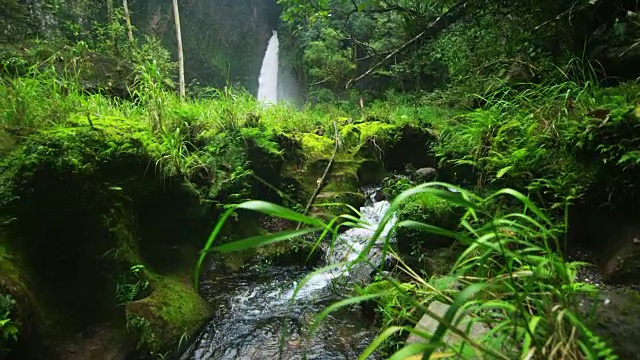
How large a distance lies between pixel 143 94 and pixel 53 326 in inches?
104

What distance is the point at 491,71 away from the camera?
5504 mm

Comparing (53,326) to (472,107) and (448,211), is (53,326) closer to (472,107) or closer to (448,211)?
(448,211)

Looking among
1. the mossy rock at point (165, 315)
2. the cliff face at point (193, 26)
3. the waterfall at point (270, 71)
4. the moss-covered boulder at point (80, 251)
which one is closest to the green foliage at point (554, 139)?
the mossy rock at point (165, 315)

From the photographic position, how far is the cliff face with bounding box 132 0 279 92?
43.4 ft

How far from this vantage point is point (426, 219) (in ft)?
10.2

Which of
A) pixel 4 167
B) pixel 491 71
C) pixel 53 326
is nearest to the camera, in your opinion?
pixel 53 326

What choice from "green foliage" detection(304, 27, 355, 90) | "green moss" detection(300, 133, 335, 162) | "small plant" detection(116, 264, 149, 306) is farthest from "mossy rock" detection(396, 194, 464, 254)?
"green foliage" detection(304, 27, 355, 90)

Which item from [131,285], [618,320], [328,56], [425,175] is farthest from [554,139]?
[328,56]

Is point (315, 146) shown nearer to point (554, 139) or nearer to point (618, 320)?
point (554, 139)

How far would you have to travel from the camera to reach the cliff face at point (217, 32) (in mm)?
13242

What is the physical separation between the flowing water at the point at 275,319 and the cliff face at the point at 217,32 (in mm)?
11919

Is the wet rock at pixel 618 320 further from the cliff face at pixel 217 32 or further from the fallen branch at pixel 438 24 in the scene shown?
the cliff face at pixel 217 32

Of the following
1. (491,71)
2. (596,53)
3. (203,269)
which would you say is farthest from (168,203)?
(491,71)

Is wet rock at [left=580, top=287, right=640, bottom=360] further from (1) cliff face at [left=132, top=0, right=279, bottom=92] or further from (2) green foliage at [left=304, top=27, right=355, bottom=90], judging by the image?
(1) cliff face at [left=132, top=0, right=279, bottom=92]
